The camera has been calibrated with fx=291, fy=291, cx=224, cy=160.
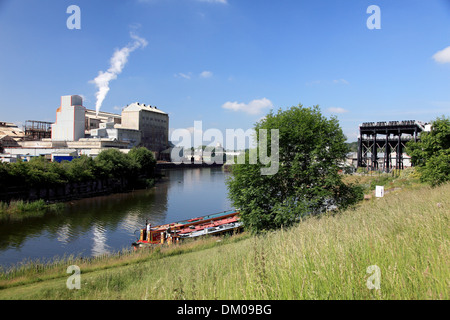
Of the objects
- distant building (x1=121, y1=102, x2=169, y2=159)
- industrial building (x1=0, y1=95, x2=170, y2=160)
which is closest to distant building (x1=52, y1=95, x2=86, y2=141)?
industrial building (x1=0, y1=95, x2=170, y2=160)

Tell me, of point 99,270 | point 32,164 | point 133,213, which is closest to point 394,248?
point 99,270

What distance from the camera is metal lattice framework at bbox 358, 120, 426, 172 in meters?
55.4

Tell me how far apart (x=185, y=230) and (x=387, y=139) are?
5219 centimetres

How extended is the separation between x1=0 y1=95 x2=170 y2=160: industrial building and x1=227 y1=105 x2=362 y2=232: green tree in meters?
44.5

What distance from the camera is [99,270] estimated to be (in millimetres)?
13562

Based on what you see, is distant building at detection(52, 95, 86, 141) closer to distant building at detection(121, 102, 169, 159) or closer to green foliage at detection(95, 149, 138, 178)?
distant building at detection(121, 102, 169, 159)

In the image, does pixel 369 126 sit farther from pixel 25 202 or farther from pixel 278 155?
pixel 25 202

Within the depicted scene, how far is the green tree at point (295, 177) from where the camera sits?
56.4 ft

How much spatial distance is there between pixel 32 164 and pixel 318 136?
34.0m

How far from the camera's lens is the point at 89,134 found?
81.9m

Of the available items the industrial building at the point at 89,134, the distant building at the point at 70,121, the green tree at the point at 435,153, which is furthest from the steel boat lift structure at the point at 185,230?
the distant building at the point at 70,121

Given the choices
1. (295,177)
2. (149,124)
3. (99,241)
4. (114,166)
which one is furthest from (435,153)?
(149,124)

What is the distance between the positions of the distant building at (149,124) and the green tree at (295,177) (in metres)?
81.7
